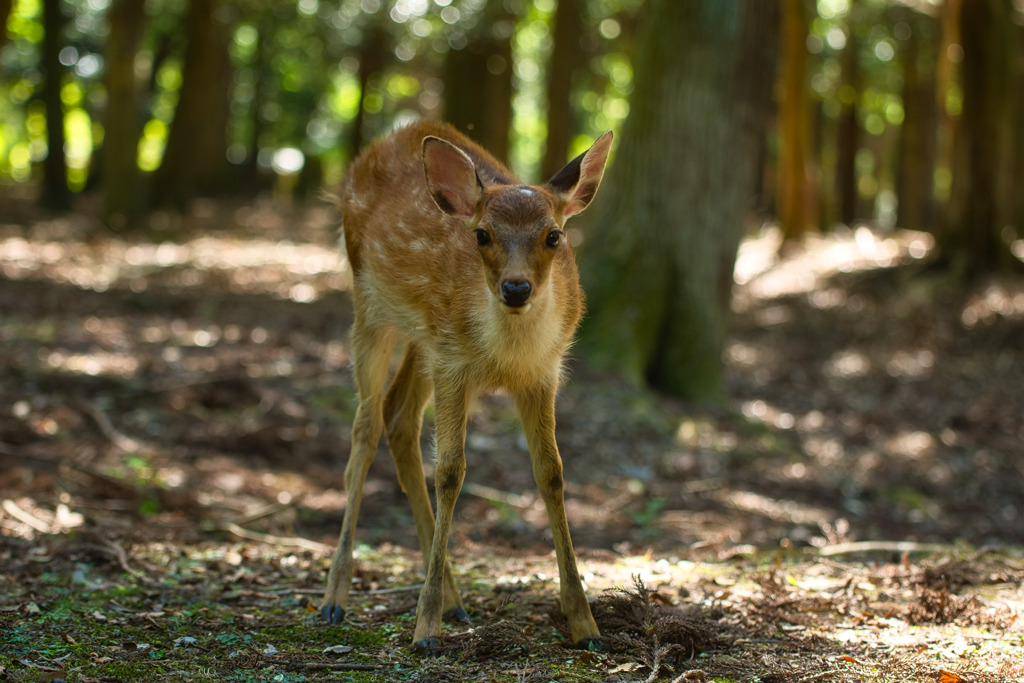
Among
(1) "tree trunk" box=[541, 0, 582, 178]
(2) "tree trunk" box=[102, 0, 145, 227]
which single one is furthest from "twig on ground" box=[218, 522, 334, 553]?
(2) "tree trunk" box=[102, 0, 145, 227]

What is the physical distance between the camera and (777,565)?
5125 mm

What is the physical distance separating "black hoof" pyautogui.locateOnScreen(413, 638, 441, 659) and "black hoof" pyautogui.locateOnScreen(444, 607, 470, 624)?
42cm

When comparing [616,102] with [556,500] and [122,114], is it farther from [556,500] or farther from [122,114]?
[556,500]

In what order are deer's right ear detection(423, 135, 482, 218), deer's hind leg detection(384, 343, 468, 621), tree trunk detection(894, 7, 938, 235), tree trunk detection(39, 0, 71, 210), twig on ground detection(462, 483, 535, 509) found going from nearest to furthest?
deer's right ear detection(423, 135, 482, 218) → deer's hind leg detection(384, 343, 468, 621) → twig on ground detection(462, 483, 535, 509) → tree trunk detection(39, 0, 71, 210) → tree trunk detection(894, 7, 938, 235)

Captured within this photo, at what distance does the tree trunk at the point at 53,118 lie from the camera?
67.1 feet

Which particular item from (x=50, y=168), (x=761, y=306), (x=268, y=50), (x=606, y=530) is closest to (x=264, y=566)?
(x=606, y=530)

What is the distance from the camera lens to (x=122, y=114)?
1723 cm

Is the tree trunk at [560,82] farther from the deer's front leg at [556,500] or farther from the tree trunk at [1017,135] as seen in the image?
the deer's front leg at [556,500]

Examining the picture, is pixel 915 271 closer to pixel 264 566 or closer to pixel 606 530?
pixel 606 530

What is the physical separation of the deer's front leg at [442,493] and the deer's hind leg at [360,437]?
1.81ft

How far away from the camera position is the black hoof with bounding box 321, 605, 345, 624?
14.8ft

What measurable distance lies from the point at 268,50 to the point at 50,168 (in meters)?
10.3

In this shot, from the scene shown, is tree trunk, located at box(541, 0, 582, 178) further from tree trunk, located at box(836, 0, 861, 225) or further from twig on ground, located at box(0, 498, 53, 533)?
twig on ground, located at box(0, 498, 53, 533)

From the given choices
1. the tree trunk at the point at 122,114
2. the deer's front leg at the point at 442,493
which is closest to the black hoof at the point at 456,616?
the deer's front leg at the point at 442,493
